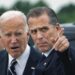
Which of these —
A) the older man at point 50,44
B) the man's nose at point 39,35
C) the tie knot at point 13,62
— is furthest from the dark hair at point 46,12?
the tie knot at point 13,62

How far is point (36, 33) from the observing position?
A: 567 cm

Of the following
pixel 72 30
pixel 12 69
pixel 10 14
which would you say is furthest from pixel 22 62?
pixel 72 30

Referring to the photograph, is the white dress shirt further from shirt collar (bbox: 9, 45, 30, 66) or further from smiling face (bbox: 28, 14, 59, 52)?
Answer: smiling face (bbox: 28, 14, 59, 52)

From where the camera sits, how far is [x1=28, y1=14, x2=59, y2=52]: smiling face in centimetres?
559

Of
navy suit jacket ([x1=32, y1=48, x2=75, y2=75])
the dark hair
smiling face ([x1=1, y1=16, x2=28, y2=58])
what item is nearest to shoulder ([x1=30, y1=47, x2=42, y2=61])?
smiling face ([x1=1, y1=16, x2=28, y2=58])

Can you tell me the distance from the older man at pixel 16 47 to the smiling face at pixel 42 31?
0.12 m

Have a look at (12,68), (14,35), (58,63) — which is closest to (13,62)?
(12,68)

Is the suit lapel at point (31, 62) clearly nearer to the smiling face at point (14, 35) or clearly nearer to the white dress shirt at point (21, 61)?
the white dress shirt at point (21, 61)

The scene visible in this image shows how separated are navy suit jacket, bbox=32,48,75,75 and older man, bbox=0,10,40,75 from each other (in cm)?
56

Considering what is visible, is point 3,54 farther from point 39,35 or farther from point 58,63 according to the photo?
point 58,63

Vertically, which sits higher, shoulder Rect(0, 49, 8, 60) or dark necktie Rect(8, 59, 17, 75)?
shoulder Rect(0, 49, 8, 60)

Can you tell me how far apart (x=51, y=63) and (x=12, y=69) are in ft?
2.17

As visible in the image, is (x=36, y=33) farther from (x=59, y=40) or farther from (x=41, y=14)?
(x=59, y=40)

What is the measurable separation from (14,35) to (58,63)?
0.74 m
